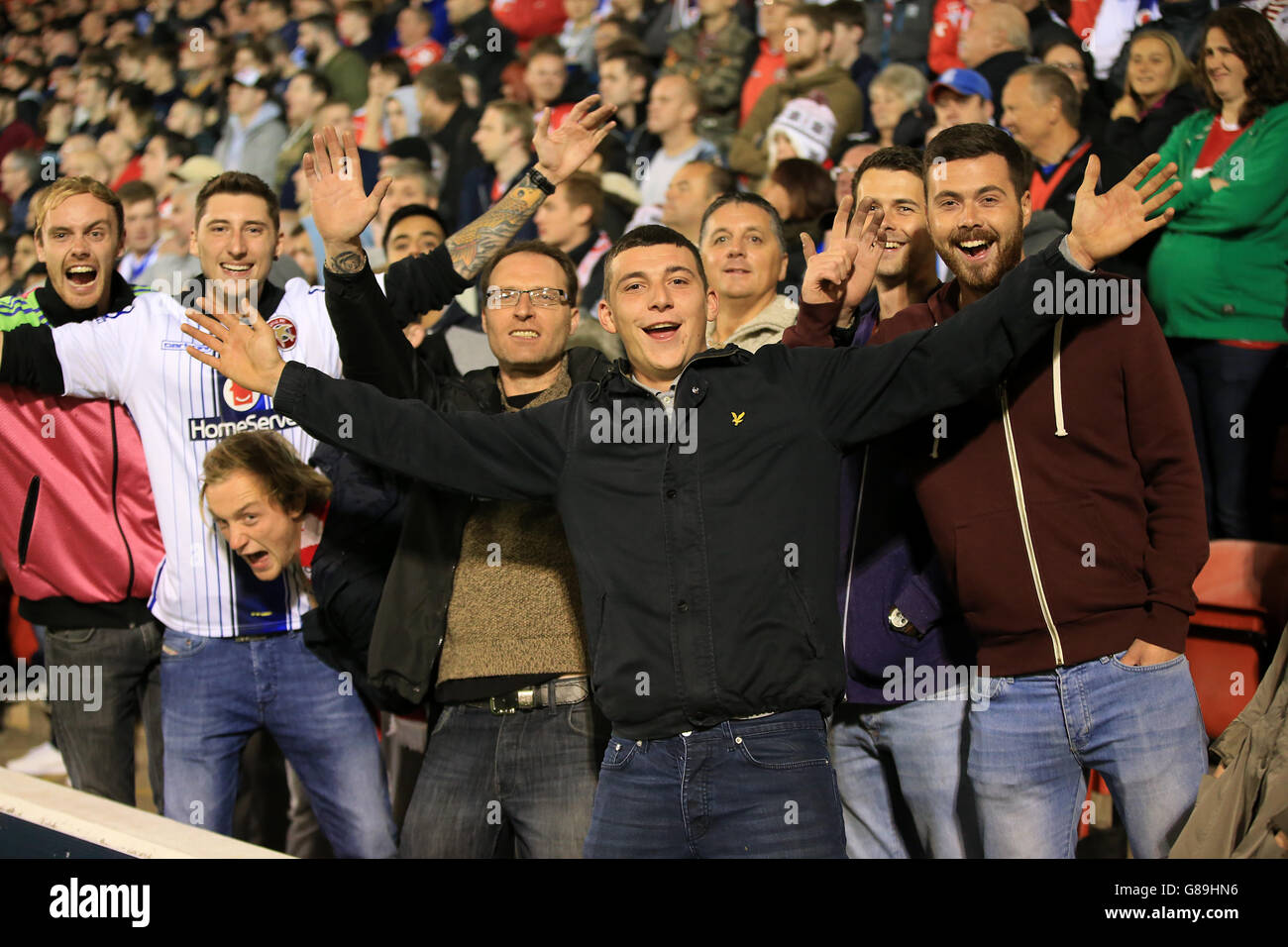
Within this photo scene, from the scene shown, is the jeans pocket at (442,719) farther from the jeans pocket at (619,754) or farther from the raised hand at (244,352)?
the raised hand at (244,352)

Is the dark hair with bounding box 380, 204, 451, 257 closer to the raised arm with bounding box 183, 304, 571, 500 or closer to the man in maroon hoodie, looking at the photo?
the raised arm with bounding box 183, 304, 571, 500

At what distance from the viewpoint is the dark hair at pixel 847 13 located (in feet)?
22.7

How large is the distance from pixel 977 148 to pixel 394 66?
699 centimetres

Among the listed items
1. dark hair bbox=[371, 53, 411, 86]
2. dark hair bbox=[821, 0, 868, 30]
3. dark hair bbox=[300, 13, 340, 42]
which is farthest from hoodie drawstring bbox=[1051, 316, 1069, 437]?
dark hair bbox=[300, 13, 340, 42]

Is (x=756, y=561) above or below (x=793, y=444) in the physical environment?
below

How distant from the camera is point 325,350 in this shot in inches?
147

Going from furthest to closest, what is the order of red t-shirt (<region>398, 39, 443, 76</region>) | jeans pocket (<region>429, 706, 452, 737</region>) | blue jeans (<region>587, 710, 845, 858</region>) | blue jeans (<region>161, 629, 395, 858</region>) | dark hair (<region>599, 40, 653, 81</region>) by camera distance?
red t-shirt (<region>398, 39, 443, 76</region>), dark hair (<region>599, 40, 653, 81</region>), blue jeans (<region>161, 629, 395, 858</region>), jeans pocket (<region>429, 706, 452, 737</region>), blue jeans (<region>587, 710, 845, 858</region>)

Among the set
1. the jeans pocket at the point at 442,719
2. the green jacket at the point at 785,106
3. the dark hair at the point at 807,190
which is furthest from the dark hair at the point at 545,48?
the jeans pocket at the point at 442,719

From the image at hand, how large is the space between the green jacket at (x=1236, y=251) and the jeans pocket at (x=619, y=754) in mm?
2617

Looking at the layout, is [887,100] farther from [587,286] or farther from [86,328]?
[86,328]

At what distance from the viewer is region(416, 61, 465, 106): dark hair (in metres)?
8.43

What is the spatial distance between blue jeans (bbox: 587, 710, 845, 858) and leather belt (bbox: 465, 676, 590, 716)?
64 cm
